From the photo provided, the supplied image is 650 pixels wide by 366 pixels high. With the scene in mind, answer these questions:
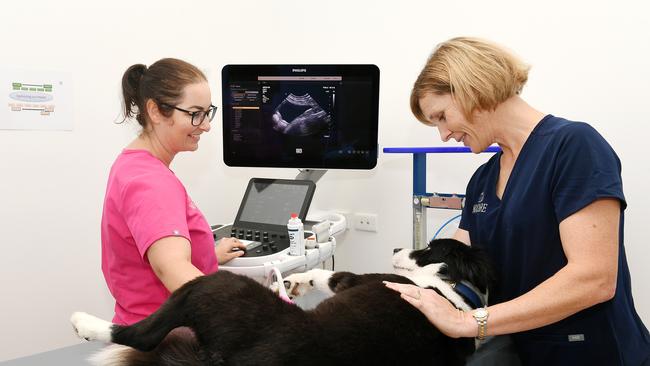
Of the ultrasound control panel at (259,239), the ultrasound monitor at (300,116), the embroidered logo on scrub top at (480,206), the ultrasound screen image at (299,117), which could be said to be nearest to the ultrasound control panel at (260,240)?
the ultrasound control panel at (259,239)

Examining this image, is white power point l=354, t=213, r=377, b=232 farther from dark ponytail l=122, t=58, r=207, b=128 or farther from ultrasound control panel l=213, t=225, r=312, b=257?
dark ponytail l=122, t=58, r=207, b=128

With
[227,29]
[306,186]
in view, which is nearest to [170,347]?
[306,186]

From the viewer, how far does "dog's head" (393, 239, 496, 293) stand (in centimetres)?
116

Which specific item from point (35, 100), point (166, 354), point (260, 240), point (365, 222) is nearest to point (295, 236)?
point (260, 240)

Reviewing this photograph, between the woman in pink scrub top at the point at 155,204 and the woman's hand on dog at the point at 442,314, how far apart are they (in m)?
0.48

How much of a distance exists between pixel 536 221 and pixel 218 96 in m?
1.94

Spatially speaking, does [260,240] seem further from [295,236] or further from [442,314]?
[442,314]

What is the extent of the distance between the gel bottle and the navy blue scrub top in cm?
70

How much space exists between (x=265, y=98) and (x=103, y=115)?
74 centimetres

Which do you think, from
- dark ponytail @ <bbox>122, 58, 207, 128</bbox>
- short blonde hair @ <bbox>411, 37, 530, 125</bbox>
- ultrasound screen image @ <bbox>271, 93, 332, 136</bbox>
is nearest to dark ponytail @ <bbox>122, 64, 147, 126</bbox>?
dark ponytail @ <bbox>122, 58, 207, 128</bbox>

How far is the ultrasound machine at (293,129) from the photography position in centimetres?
187

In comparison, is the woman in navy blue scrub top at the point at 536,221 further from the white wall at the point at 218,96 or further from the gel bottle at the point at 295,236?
the white wall at the point at 218,96

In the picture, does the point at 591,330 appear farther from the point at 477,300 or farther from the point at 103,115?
the point at 103,115

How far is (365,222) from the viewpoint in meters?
2.53
